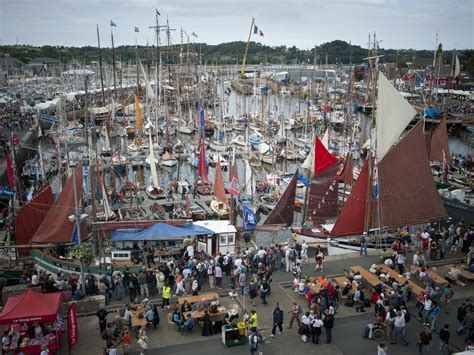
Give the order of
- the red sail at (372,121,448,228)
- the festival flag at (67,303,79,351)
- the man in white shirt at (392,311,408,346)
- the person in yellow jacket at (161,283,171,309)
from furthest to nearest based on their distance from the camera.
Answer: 1. the red sail at (372,121,448,228)
2. the person in yellow jacket at (161,283,171,309)
3. the man in white shirt at (392,311,408,346)
4. the festival flag at (67,303,79,351)

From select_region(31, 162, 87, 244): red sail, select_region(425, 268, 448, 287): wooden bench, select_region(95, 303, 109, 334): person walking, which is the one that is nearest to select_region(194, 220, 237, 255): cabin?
select_region(31, 162, 87, 244): red sail

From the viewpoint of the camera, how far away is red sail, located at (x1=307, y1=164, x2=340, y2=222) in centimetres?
2725

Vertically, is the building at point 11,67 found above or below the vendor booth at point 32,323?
above

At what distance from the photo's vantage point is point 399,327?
14.7m

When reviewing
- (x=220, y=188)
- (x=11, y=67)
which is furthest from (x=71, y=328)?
(x=11, y=67)

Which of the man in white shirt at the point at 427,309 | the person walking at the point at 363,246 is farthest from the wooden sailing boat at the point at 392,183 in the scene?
the man in white shirt at the point at 427,309

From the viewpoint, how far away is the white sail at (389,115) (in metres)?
21.8

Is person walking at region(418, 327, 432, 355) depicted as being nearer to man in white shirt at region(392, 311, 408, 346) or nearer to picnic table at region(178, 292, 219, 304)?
man in white shirt at region(392, 311, 408, 346)

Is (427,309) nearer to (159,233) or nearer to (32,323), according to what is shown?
(159,233)

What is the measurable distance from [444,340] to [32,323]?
41.6 feet

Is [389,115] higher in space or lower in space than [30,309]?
higher

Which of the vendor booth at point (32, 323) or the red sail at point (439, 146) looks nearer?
the vendor booth at point (32, 323)

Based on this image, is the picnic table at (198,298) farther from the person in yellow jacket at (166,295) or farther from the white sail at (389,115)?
the white sail at (389,115)

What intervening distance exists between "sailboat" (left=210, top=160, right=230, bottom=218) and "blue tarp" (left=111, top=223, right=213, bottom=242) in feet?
30.8
